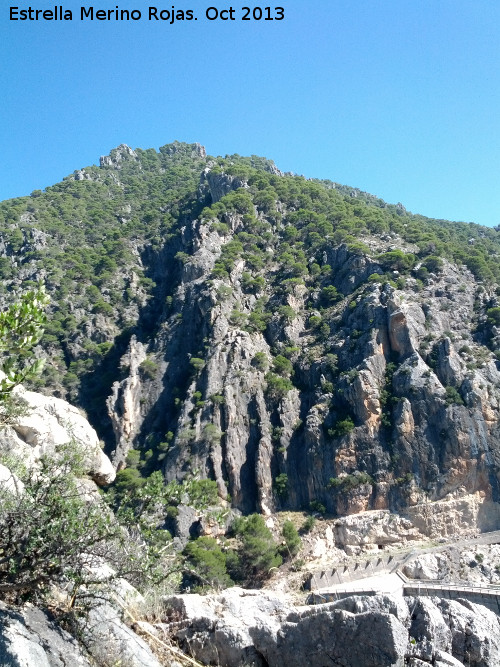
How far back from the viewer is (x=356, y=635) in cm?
623

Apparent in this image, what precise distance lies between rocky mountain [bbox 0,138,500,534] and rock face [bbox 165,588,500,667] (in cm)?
2462

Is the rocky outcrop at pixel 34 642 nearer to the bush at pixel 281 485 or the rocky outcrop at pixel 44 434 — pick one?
the rocky outcrop at pixel 44 434

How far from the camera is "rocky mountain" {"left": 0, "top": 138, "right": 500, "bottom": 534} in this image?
120 feet

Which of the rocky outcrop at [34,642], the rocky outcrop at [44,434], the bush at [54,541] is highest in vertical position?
the rocky outcrop at [44,434]

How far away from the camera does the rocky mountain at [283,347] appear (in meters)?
36.5

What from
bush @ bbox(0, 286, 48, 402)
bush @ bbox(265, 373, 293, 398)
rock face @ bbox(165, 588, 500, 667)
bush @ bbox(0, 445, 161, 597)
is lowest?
rock face @ bbox(165, 588, 500, 667)

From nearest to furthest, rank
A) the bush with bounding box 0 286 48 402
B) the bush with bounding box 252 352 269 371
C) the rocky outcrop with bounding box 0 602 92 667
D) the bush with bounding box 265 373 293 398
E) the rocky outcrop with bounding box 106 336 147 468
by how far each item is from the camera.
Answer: the bush with bounding box 0 286 48 402
the rocky outcrop with bounding box 0 602 92 667
the bush with bounding box 265 373 293 398
the rocky outcrop with bounding box 106 336 147 468
the bush with bounding box 252 352 269 371

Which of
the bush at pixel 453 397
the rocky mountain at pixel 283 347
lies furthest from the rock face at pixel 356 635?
the bush at pixel 453 397

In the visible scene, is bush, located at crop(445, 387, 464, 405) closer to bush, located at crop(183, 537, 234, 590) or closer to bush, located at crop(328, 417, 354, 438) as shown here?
bush, located at crop(328, 417, 354, 438)

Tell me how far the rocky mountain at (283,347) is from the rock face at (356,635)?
24623mm

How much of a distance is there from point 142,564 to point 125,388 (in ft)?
135

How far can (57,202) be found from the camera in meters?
81.9

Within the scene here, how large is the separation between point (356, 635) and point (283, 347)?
41474mm

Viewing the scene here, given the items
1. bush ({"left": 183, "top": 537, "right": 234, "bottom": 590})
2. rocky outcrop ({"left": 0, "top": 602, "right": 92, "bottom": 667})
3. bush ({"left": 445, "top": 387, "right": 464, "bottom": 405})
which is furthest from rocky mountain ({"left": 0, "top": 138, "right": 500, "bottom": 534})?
rocky outcrop ({"left": 0, "top": 602, "right": 92, "bottom": 667})
